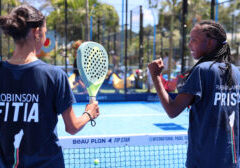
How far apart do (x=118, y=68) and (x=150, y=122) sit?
6994 millimetres

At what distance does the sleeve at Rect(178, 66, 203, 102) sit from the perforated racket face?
0.68 metres

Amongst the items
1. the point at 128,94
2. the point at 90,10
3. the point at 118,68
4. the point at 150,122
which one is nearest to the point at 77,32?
the point at 118,68

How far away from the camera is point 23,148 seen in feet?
5.53

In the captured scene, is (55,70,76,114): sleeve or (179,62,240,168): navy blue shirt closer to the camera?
(55,70,76,114): sleeve

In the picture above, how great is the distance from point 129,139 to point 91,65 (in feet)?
3.64

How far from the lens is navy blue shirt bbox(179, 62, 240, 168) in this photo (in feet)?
6.39

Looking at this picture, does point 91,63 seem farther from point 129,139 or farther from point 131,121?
point 131,121

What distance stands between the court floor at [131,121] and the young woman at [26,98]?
4859mm

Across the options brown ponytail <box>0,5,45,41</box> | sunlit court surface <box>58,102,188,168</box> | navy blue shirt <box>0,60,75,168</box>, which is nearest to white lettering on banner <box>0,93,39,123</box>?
navy blue shirt <box>0,60,75,168</box>

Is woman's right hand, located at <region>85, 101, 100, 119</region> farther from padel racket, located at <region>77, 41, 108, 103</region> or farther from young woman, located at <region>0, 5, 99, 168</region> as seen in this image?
young woman, located at <region>0, 5, 99, 168</region>

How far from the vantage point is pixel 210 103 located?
1.95m

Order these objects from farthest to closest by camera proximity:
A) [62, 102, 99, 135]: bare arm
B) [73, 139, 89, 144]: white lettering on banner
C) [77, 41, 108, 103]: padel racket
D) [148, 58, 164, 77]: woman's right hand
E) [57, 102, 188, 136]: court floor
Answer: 1. [57, 102, 188, 136]: court floor
2. [73, 139, 89, 144]: white lettering on banner
3. [77, 41, 108, 103]: padel racket
4. [148, 58, 164, 77]: woman's right hand
5. [62, 102, 99, 135]: bare arm

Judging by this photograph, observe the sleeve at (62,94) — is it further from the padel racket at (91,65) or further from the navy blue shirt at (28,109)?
the padel racket at (91,65)

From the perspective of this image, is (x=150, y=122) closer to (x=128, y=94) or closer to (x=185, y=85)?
(x=128, y=94)
